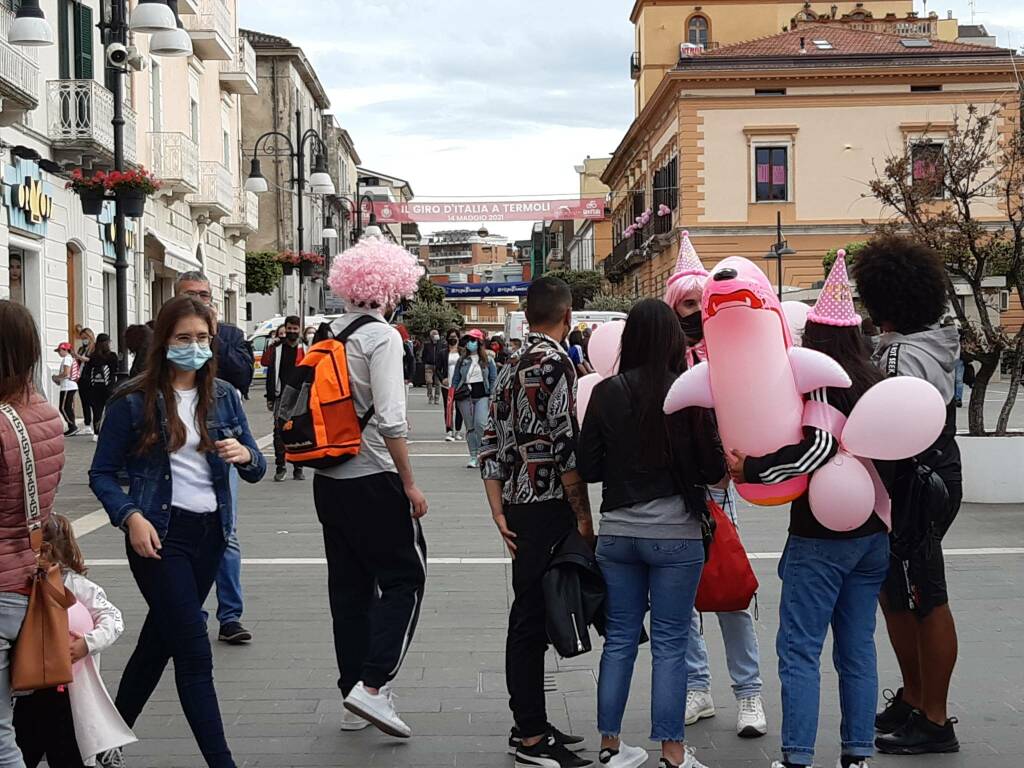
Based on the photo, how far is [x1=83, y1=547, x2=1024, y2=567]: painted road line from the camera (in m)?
9.09

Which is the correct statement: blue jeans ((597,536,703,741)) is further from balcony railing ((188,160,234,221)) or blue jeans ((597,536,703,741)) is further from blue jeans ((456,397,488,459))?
balcony railing ((188,160,234,221))

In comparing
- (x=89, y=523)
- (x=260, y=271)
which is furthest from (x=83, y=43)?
(x=260, y=271)

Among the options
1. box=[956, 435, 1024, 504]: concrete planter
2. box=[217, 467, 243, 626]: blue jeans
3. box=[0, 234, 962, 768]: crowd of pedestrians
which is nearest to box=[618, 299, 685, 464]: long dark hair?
box=[0, 234, 962, 768]: crowd of pedestrians

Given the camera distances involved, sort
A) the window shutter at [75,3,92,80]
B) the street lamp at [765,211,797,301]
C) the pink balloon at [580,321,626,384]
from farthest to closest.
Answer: the street lamp at [765,211,797,301] < the window shutter at [75,3,92,80] < the pink balloon at [580,321,626,384]

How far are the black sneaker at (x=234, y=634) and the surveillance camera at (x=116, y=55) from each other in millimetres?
10206

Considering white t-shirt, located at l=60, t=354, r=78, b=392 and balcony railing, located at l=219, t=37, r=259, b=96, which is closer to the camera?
white t-shirt, located at l=60, t=354, r=78, b=392

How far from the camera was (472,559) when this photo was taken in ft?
30.2

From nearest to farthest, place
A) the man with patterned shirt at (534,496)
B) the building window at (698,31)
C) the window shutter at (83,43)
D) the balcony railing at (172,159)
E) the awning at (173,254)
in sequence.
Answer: the man with patterned shirt at (534,496)
the window shutter at (83,43)
the awning at (173,254)
the balcony railing at (172,159)
the building window at (698,31)

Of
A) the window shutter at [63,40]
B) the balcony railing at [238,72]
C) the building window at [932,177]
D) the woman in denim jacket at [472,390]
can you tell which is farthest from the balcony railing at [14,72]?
the balcony railing at [238,72]

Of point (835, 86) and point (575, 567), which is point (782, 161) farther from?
point (575, 567)

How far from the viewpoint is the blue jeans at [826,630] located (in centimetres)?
440

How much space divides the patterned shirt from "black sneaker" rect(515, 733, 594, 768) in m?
0.91

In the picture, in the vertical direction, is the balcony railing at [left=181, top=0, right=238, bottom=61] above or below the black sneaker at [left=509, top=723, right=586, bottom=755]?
above

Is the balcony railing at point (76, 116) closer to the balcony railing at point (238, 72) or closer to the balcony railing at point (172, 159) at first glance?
the balcony railing at point (172, 159)
